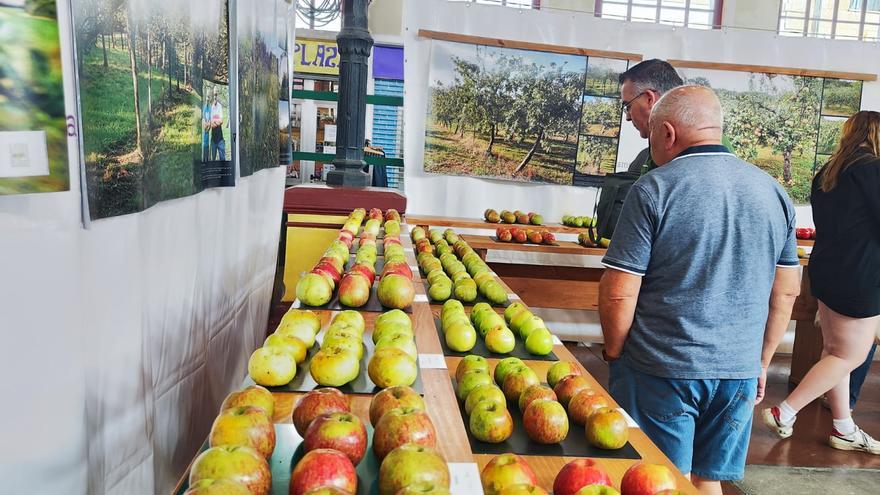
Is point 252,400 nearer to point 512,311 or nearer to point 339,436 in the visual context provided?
point 339,436

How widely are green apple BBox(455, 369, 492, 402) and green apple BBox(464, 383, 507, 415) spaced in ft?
0.20

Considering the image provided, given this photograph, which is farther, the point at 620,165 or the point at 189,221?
the point at 620,165

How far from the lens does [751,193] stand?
6.84 feet

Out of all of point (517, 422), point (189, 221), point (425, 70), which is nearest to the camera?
point (517, 422)

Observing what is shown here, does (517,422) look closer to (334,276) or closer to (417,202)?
(334,276)

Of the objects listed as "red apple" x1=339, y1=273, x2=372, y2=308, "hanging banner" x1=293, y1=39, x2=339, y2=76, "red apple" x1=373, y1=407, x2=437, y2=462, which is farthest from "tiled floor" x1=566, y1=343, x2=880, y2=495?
"hanging banner" x1=293, y1=39, x2=339, y2=76

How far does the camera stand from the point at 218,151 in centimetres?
261

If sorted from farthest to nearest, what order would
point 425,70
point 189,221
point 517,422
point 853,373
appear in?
1. point 425,70
2. point 853,373
3. point 189,221
4. point 517,422

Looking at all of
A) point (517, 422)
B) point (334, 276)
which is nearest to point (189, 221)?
point (334, 276)

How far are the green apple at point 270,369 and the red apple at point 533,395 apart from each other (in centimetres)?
56

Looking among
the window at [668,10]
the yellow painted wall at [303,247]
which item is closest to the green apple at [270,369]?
the yellow painted wall at [303,247]

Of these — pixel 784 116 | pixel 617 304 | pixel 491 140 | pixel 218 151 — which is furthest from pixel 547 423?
pixel 784 116

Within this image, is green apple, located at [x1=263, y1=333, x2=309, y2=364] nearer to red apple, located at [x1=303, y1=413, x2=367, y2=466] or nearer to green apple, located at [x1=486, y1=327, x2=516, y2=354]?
red apple, located at [x1=303, y1=413, x2=367, y2=466]

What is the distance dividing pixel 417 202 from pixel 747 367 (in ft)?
14.6
